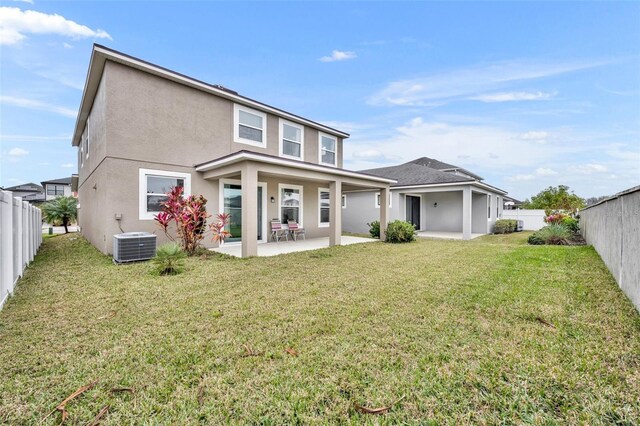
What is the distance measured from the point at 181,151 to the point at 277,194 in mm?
4155

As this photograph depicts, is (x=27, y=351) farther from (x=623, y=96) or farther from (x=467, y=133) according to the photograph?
(x=467, y=133)

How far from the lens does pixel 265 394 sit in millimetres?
2207

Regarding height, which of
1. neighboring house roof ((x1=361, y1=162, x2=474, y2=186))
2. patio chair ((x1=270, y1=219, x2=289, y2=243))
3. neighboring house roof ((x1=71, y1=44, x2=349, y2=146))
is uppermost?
neighboring house roof ((x1=71, y1=44, x2=349, y2=146))

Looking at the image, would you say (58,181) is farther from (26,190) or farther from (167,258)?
(167,258)

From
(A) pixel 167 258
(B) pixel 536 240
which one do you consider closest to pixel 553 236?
(B) pixel 536 240

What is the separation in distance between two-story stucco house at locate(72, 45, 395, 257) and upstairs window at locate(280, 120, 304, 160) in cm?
5

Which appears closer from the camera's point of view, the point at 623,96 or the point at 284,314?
the point at 284,314

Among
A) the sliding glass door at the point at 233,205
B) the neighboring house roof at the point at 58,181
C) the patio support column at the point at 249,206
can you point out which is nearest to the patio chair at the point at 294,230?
the sliding glass door at the point at 233,205

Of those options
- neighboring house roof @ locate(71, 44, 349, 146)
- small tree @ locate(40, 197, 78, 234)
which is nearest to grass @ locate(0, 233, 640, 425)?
neighboring house roof @ locate(71, 44, 349, 146)

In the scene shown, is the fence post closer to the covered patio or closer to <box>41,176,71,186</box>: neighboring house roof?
the covered patio

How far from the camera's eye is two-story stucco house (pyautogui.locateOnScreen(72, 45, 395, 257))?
26.9 feet

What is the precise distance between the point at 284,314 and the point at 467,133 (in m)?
18.0

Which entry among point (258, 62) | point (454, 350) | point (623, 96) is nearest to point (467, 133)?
point (623, 96)

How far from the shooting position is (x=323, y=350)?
9.34 ft
